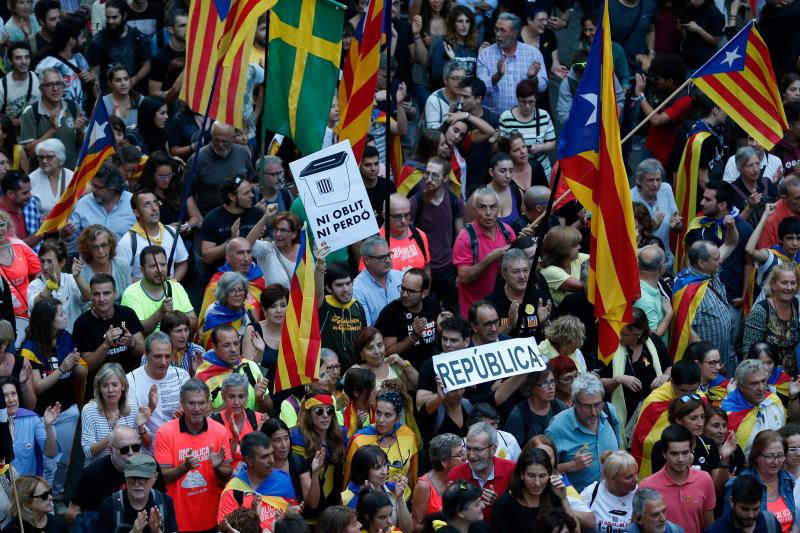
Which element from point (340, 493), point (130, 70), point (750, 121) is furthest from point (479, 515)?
point (130, 70)

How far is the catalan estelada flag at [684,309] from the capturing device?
13.8m

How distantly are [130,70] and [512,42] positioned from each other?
12.9 ft

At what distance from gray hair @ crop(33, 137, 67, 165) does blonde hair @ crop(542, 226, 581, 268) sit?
436 cm

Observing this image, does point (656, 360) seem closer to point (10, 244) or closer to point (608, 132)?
point (608, 132)

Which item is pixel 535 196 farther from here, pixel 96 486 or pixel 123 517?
pixel 123 517

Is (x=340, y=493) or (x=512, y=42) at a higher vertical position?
(x=512, y=42)

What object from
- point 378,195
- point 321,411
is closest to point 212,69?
point 378,195

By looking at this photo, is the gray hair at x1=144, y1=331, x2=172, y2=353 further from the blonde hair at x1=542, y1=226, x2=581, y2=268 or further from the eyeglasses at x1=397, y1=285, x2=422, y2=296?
the blonde hair at x1=542, y1=226, x2=581, y2=268

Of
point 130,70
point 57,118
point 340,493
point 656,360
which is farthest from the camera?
point 130,70

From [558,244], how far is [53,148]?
4.53 metres

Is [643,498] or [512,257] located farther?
[512,257]

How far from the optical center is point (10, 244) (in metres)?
14.0

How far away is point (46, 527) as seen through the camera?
1098 cm

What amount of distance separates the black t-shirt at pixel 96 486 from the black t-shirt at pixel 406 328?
261cm
